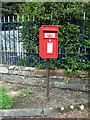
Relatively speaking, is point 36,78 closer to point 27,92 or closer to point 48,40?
point 27,92

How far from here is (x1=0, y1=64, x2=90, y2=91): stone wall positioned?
3.67 m

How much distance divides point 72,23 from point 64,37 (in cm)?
44

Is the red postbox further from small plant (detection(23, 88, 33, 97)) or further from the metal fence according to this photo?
small plant (detection(23, 88, 33, 97))

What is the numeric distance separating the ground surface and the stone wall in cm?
14

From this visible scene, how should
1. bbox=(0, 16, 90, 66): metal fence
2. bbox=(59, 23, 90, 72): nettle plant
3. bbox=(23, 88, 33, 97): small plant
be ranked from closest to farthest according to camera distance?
bbox=(23, 88, 33, 97): small plant < bbox=(59, 23, 90, 72): nettle plant < bbox=(0, 16, 90, 66): metal fence

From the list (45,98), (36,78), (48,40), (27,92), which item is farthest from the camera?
(36,78)

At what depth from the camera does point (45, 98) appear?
3.26 metres

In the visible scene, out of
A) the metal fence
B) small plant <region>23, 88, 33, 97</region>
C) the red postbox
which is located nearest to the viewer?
the red postbox

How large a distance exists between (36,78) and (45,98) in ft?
2.51

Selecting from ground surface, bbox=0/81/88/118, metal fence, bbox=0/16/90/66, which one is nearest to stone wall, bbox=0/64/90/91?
ground surface, bbox=0/81/88/118

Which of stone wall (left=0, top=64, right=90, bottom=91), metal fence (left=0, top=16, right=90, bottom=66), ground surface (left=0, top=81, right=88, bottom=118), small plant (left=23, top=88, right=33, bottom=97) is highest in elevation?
metal fence (left=0, top=16, right=90, bottom=66)

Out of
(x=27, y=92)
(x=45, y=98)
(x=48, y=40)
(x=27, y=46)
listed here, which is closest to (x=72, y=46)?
(x=48, y=40)

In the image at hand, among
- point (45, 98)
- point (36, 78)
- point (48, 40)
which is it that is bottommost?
point (45, 98)

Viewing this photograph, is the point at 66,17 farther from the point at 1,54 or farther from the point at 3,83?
the point at 3,83
